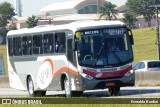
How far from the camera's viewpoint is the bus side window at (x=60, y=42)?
2861 cm

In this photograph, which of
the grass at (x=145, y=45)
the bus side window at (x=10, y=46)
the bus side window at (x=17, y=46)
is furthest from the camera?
the grass at (x=145, y=45)

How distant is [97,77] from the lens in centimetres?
2742

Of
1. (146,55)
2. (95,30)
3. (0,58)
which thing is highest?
(95,30)

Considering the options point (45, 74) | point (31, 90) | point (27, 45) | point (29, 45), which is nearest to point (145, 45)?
point (31, 90)

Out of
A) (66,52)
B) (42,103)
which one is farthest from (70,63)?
(42,103)

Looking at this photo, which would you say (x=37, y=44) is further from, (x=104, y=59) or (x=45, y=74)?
(x=104, y=59)

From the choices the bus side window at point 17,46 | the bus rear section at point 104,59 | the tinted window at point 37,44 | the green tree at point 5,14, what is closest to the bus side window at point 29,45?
the tinted window at point 37,44

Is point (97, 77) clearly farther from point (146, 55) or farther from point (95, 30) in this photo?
point (146, 55)

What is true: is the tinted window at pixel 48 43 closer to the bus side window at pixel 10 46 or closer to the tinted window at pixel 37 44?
the tinted window at pixel 37 44

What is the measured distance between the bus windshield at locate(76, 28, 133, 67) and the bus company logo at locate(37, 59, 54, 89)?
2.82 meters

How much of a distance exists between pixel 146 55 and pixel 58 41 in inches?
3570

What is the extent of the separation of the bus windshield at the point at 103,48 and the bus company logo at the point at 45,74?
282cm

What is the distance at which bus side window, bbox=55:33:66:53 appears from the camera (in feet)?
93.9

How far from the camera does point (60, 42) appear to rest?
2889 centimetres
